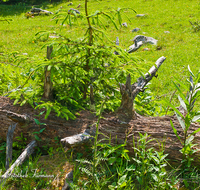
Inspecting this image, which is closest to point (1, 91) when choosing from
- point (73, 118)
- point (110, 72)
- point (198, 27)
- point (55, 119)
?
point (55, 119)

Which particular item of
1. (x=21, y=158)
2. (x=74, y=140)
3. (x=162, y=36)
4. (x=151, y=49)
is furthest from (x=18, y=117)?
(x=162, y=36)

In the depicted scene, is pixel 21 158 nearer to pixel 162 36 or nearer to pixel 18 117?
pixel 18 117

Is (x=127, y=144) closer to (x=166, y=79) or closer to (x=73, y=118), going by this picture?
(x=73, y=118)

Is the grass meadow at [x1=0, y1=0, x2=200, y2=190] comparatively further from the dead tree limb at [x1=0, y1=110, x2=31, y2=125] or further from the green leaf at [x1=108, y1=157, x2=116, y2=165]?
the dead tree limb at [x1=0, y1=110, x2=31, y2=125]

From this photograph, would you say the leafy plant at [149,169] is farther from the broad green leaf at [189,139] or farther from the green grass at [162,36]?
the green grass at [162,36]

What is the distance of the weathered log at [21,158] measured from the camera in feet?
9.19

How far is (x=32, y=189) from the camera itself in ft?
9.21

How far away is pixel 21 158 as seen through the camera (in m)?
3.08

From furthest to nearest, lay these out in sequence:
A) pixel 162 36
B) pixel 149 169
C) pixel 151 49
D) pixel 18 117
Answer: pixel 162 36
pixel 151 49
pixel 18 117
pixel 149 169

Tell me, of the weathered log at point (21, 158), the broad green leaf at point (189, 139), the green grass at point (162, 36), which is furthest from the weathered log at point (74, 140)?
the green grass at point (162, 36)

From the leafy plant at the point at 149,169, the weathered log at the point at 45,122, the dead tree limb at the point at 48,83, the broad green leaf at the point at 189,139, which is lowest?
the leafy plant at the point at 149,169

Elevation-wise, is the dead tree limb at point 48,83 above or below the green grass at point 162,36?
above

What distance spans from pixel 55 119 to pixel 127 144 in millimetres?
1313

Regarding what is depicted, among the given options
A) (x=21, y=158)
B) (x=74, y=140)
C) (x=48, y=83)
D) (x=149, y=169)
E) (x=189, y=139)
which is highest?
(x=48, y=83)
